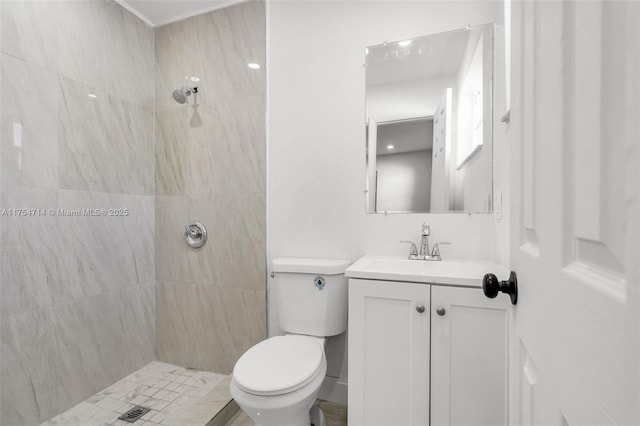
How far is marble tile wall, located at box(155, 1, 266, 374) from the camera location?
6.06ft

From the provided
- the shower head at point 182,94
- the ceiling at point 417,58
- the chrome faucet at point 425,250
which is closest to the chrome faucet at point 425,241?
the chrome faucet at point 425,250

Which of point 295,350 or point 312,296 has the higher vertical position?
point 312,296

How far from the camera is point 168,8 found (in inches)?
75.5

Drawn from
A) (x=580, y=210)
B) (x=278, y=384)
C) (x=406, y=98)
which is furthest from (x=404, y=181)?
(x=580, y=210)

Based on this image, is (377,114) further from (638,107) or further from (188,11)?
(638,107)

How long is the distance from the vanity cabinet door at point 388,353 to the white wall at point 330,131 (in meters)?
0.48

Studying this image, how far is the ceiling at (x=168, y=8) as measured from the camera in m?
1.87

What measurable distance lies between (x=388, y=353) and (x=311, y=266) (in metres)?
0.55

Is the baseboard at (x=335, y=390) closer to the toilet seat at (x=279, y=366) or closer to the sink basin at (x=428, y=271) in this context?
the toilet seat at (x=279, y=366)

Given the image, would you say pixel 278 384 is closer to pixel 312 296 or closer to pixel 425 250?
pixel 312 296

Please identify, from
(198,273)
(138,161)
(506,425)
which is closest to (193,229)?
(198,273)

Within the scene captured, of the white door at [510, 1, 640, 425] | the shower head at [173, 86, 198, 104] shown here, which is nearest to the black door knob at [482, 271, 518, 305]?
the white door at [510, 1, 640, 425]

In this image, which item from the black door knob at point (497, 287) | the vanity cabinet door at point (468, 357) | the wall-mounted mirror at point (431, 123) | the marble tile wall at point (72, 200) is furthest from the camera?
the wall-mounted mirror at point (431, 123)

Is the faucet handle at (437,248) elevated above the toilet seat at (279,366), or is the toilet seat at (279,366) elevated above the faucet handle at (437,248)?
the faucet handle at (437,248)
